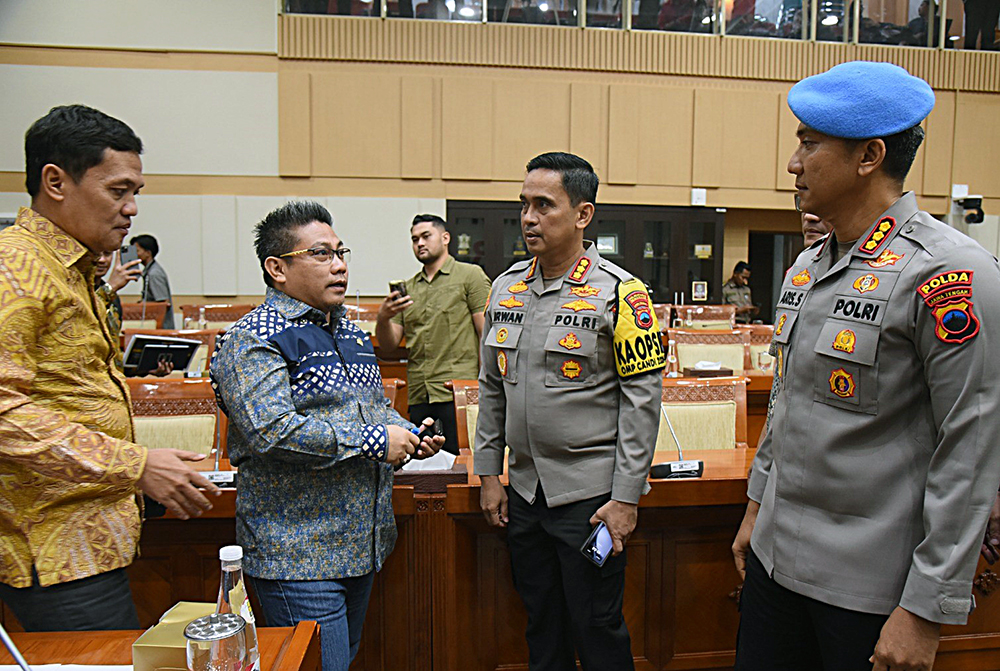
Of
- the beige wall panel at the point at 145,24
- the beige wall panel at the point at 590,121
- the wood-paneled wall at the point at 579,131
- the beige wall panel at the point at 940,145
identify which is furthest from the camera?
the beige wall panel at the point at 940,145

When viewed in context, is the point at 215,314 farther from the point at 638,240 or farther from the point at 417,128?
the point at 638,240

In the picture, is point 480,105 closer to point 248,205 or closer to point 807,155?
point 248,205

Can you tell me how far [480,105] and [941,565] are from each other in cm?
867

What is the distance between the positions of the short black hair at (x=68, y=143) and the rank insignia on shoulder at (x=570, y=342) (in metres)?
1.08

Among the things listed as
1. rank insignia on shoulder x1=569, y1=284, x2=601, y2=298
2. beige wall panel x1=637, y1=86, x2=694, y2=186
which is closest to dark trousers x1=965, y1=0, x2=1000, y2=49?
beige wall panel x1=637, y1=86, x2=694, y2=186

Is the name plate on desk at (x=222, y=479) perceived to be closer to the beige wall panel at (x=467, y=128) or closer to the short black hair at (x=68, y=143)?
the short black hair at (x=68, y=143)

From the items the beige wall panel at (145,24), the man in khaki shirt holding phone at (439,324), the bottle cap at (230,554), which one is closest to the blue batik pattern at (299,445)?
the bottle cap at (230,554)

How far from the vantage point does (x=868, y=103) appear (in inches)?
48.1

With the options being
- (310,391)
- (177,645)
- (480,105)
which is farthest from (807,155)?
(480,105)

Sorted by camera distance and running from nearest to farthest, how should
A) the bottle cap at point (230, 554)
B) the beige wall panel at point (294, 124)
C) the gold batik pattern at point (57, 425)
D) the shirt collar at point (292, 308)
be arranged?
the bottle cap at point (230, 554)
the gold batik pattern at point (57, 425)
the shirt collar at point (292, 308)
the beige wall panel at point (294, 124)

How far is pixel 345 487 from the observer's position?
1.59 m

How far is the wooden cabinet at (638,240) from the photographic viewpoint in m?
9.28

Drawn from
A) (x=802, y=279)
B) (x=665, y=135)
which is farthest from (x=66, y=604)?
(x=665, y=135)

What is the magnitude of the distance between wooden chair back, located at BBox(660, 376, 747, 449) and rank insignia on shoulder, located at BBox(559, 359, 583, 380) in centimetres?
106
